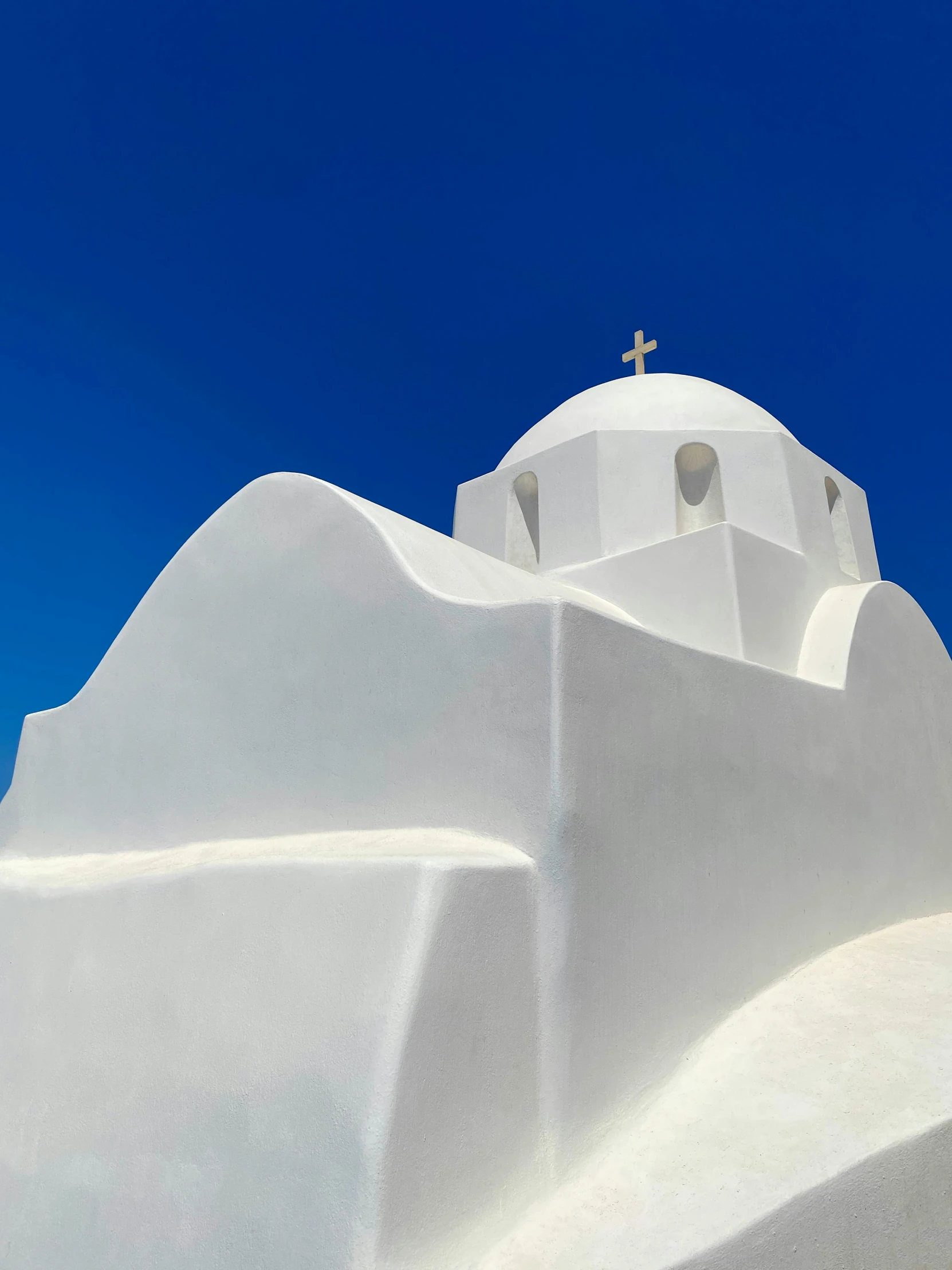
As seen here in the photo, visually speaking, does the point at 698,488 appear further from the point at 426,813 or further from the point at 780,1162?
the point at 780,1162

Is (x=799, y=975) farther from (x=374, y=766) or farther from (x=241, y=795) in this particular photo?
(x=241, y=795)

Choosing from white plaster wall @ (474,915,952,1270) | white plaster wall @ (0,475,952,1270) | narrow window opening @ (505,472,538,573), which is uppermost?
narrow window opening @ (505,472,538,573)

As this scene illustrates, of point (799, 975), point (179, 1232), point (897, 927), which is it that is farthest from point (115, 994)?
point (897, 927)

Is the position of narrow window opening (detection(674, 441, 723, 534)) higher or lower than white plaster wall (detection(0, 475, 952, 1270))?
higher

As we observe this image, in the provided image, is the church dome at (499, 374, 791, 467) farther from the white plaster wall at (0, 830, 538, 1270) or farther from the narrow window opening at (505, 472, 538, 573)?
the white plaster wall at (0, 830, 538, 1270)

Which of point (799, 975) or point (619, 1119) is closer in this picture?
point (619, 1119)

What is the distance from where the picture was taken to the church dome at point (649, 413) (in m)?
7.96

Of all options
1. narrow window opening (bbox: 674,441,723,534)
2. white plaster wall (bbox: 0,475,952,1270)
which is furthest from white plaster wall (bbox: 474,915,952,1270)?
narrow window opening (bbox: 674,441,723,534)

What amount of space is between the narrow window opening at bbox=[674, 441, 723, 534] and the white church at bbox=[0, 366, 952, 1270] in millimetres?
1504

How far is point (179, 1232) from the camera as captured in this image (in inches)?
129

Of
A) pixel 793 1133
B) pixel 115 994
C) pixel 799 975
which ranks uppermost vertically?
pixel 799 975

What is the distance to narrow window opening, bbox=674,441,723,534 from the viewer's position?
25.7ft

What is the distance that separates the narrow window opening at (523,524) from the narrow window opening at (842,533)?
284 cm

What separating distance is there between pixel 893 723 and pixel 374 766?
4.47 metres
